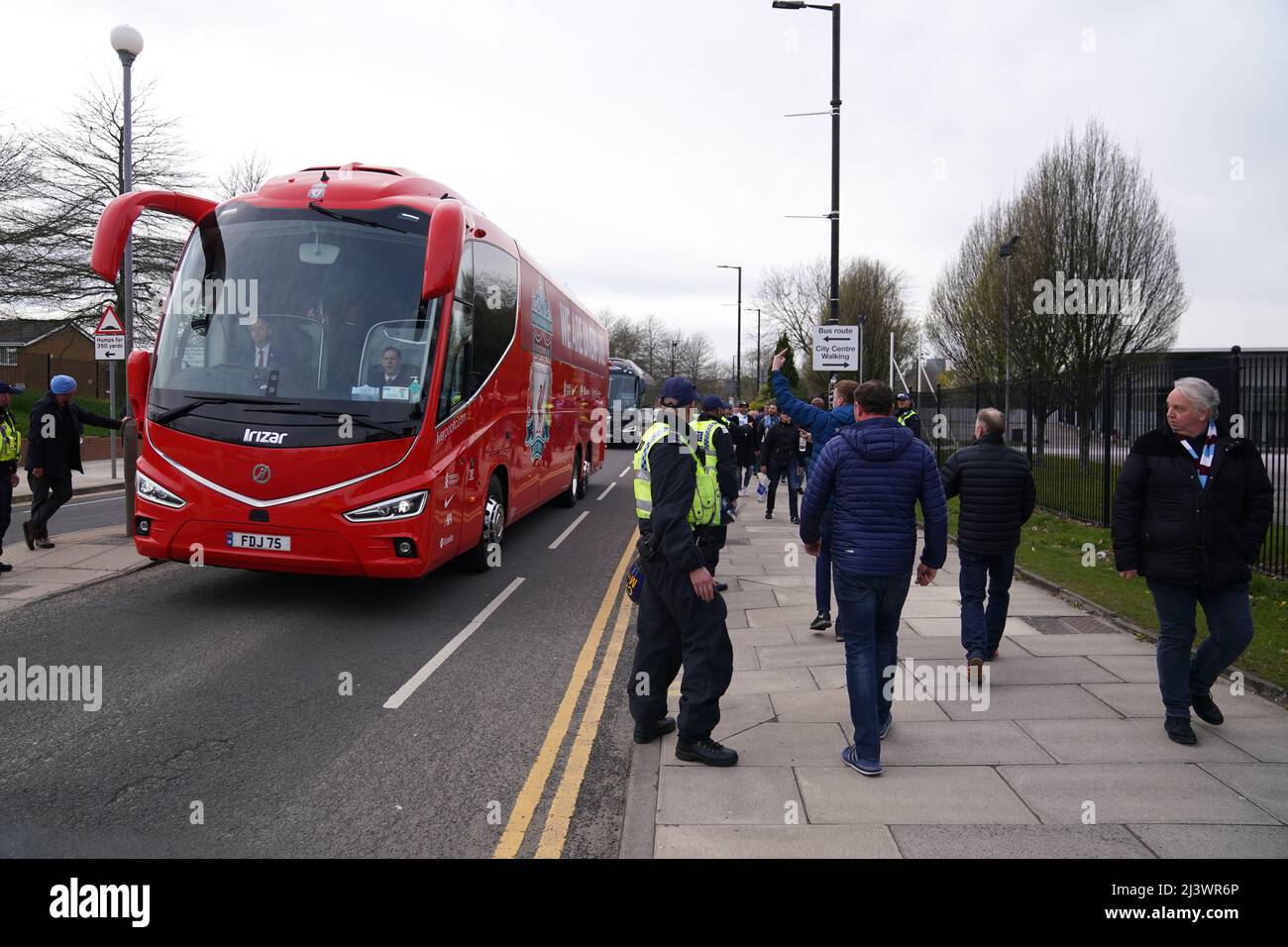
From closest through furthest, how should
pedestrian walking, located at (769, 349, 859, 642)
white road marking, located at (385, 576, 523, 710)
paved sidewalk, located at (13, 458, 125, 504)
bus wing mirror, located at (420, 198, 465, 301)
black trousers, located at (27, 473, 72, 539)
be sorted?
1. white road marking, located at (385, 576, 523, 710)
2. pedestrian walking, located at (769, 349, 859, 642)
3. bus wing mirror, located at (420, 198, 465, 301)
4. black trousers, located at (27, 473, 72, 539)
5. paved sidewalk, located at (13, 458, 125, 504)

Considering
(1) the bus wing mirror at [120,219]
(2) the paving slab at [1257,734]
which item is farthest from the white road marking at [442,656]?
(2) the paving slab at [1257,734]

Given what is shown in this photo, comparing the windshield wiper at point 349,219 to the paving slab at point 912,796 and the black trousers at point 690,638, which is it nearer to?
the black trousers at point 690,638

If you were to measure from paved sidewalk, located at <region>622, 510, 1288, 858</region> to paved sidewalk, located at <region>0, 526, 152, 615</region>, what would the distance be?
230 inches

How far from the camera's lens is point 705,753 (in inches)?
174

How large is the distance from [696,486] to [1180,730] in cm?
284

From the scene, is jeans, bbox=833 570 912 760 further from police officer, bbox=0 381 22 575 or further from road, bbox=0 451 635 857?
police officer, bbox=0 381 22 575

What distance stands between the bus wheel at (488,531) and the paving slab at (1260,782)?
21.3 feet

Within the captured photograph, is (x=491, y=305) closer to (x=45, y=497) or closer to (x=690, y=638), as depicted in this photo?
(x=690, y=638)

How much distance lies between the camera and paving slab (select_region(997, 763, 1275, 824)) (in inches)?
149

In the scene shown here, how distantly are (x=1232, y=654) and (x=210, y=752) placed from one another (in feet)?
17.6

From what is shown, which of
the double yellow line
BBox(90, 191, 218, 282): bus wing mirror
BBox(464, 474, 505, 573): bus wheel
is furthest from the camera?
BBox(464, 474, 505, 573): bus wheel

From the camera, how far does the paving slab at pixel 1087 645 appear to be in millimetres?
6461

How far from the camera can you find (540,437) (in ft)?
39.9

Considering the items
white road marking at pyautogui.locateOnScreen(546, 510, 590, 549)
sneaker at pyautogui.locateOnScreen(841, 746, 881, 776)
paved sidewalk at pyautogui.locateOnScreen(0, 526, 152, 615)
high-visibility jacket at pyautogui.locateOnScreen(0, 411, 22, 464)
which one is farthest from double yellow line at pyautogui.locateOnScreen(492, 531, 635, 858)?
high-visibility jacket at pyautogui.locateOnScreen(0, 411, 22, 464)
